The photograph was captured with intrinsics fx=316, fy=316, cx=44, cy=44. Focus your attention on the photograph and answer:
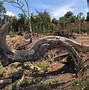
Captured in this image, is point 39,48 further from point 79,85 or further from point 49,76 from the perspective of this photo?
point 79,85

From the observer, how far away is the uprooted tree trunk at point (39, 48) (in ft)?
38.4

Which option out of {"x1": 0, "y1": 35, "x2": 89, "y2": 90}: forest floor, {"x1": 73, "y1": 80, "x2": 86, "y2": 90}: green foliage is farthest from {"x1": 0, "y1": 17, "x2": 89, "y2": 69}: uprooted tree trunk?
{"x1": 73, "y1": 80, "x2": 86, "y2": 90}: green foliage

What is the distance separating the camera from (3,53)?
12.1 meters

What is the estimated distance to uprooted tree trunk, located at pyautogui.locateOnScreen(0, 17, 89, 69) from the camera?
1170 cm

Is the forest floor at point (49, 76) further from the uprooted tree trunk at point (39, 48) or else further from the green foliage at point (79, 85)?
the uprooted tree trunk at point (39, 48)

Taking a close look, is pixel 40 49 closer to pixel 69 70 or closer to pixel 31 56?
pixel 31 56

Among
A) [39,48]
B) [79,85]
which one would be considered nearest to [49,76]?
[39,48]

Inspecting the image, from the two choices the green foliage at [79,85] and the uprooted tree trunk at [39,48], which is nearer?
the green foliage at [79,85]

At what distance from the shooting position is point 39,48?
11.8 meters

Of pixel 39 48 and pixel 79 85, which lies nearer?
pixel 79 85

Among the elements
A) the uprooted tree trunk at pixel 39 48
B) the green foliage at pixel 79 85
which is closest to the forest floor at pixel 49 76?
the green foliage at pixel 79 85

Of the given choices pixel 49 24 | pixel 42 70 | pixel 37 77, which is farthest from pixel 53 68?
pixel 49 24

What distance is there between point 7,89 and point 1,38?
190 cm

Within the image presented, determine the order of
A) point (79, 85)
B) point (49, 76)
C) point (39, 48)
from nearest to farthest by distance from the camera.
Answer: point (79, 85) → point (39, 48) → point (49, 76)
